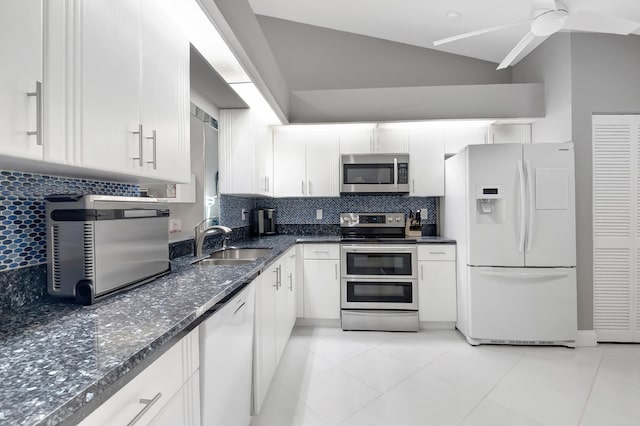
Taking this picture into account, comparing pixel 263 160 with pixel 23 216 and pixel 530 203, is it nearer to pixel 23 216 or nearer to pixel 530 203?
pixel 23 216

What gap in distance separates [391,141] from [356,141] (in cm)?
39

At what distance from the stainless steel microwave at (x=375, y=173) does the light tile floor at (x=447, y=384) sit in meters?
1.55

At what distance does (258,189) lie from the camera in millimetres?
2961

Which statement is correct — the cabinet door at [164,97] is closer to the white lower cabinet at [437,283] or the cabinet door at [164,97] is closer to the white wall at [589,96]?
the white lower cabinet at [437,283]

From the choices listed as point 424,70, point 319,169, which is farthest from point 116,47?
point 424,70

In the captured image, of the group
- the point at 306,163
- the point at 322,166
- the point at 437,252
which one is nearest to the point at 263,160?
the point at 306,163

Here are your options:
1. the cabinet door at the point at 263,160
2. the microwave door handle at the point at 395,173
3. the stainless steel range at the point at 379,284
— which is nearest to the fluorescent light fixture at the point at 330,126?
the cabinet door at the point at 263,160

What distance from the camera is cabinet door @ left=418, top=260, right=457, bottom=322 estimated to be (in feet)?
9.97

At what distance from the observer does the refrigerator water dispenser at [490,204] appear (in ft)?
8.75

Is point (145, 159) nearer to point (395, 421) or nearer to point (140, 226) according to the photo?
point (140, 226)

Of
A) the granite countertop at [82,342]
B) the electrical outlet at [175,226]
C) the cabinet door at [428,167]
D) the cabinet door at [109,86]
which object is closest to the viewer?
the granite countertop at [82,342]

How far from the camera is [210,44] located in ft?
5.30

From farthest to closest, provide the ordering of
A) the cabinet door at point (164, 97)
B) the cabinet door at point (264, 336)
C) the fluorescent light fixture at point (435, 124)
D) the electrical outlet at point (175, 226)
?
the fluorescent light fixture at point (435, 124) → the electrical outlet at point (175, 226) → the cabinet door at point (264, 336) → the cabinet door at point (164, 97)

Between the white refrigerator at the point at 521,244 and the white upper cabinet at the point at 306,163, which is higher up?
the white upper cabinet at the point at 306,163
